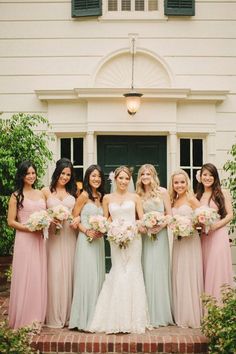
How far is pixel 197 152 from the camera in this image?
991 cm

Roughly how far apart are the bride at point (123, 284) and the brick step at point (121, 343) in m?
0.14

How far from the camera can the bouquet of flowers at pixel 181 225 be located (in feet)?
20.6

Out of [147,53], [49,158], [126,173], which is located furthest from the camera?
[147,53]

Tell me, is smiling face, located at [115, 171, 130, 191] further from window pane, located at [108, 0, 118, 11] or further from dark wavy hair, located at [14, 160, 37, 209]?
window pane, located at [108, 0, 118, 11]

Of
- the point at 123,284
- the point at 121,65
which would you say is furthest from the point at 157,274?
the point at 121,65

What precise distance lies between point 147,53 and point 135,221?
415 centimetres

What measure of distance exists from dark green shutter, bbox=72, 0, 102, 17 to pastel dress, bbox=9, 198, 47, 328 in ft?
14.7

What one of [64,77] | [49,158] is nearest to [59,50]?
[64,77]

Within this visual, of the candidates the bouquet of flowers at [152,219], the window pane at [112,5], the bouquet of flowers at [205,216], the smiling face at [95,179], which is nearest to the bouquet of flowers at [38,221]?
the smiling face at [95,179]

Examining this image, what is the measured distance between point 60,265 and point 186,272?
60.2 inches

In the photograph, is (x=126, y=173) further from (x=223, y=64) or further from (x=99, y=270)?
(x=223, y=64)

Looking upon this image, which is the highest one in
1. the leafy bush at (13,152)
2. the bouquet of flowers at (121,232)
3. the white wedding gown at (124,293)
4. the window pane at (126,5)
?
the window pane at (126,5)

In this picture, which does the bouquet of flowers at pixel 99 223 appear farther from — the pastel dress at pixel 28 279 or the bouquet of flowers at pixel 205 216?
the bouquet of flowers at pixel 205 216

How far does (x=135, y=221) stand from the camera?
6.52m
